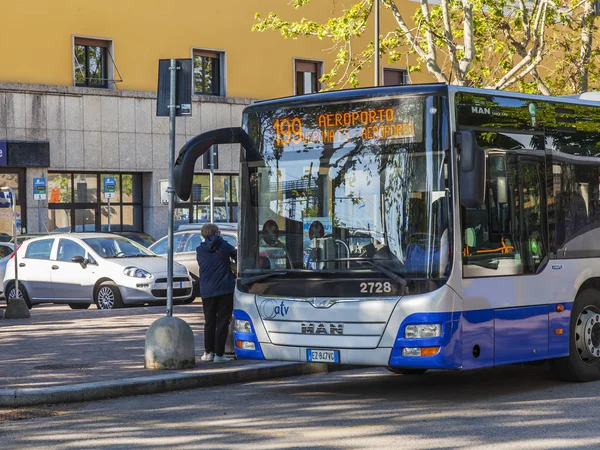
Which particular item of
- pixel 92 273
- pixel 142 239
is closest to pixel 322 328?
pixel 92 273

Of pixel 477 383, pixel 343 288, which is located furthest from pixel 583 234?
pixel 343 288

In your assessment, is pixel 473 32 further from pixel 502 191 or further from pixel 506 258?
pixel 506 258

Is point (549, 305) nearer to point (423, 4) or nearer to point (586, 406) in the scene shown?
point (586, 406)

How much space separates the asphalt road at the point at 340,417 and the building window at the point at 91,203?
85.0ft

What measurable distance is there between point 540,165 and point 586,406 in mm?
2442

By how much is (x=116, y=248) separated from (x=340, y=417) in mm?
14140

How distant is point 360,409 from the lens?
10.4 m

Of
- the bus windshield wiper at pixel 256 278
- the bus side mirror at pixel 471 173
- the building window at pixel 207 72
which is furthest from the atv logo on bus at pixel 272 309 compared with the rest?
the building window at pixel 207 72

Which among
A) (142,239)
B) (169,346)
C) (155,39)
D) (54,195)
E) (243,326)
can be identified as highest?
(155,39)

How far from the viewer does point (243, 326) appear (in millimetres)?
11336

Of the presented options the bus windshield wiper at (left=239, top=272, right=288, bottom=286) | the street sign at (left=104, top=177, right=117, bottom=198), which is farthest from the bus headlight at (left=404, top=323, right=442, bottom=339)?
the street sign at (left=104, top=177, right=117, bottom=198)

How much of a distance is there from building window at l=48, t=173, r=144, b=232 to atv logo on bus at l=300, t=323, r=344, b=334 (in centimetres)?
2683

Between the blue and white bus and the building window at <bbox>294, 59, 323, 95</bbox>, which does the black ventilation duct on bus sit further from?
the building window at <bbox>294, 59, 323, 95</bbox>

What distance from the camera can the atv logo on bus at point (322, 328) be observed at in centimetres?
1059
